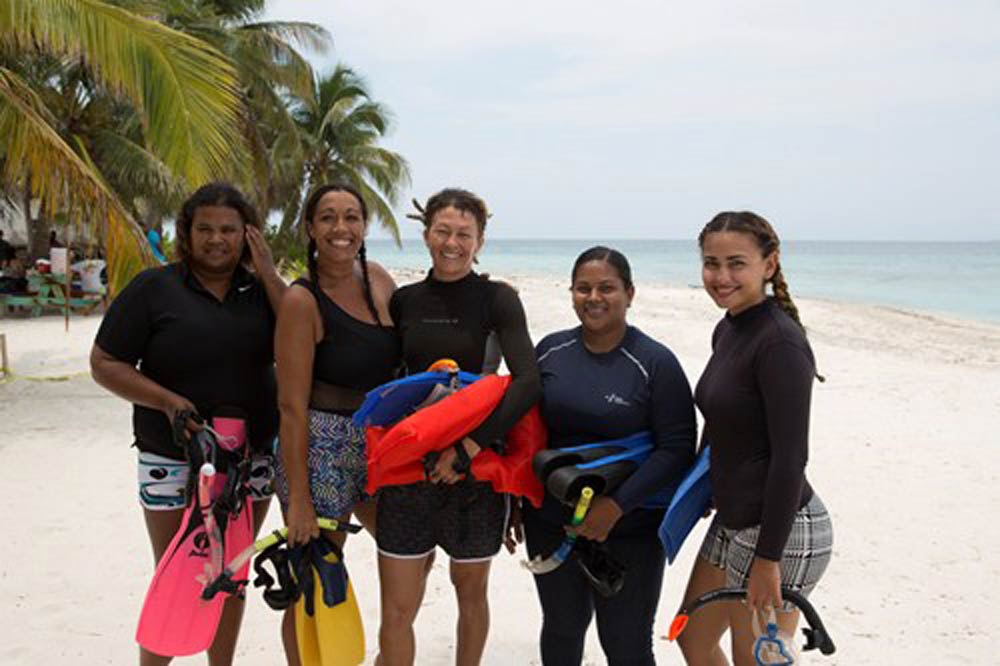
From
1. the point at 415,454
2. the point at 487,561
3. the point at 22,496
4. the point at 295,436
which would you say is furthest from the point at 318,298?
the point at 22,496

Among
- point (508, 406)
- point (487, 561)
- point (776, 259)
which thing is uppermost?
point (776, 259)

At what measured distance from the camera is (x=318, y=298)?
2766mm

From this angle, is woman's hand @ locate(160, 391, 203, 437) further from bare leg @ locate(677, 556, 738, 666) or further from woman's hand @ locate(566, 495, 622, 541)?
bare leg @ locate(677, 556, 738, 666)

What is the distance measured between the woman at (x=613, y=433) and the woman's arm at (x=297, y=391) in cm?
82

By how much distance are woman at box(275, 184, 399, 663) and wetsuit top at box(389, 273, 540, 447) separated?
0.36 ft

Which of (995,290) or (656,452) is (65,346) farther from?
(995,290)

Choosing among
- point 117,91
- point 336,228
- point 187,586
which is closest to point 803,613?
point 336,228

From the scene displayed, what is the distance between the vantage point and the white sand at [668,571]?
4012 millimetres

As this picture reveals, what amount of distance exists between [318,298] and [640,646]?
1.68m

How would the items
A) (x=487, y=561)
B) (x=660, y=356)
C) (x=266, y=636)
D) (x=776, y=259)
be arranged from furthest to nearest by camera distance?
1. (x=266, y=636)
2. (x=487, y=561)
3. (x=660, y=356)
4. (x=776, y=259)

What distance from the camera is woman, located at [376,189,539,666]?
110 inches

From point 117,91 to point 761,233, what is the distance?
6.51m

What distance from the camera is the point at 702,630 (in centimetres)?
277

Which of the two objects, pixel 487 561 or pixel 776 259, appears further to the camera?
pixel 487 561
